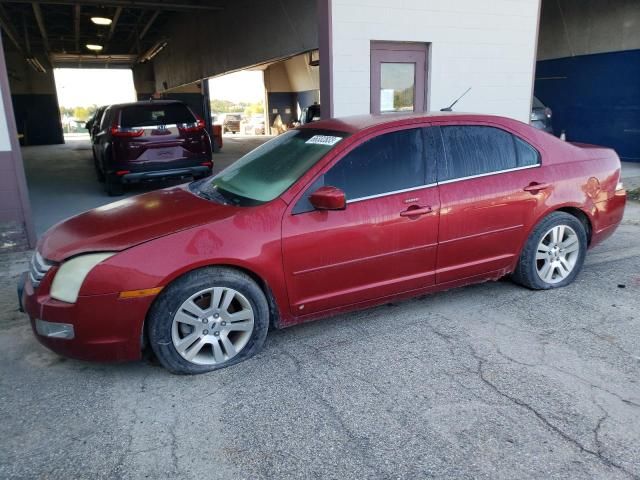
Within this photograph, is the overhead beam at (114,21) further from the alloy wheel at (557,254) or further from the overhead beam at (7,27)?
the alloy wheel at (557,254)

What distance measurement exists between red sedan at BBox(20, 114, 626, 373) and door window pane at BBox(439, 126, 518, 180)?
1 centimetres

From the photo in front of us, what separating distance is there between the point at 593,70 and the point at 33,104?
25584 mm

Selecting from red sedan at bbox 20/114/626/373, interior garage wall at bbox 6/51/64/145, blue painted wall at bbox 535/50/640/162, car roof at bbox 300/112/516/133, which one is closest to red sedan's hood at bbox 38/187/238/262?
red sedan at bbox 20/114/626/373

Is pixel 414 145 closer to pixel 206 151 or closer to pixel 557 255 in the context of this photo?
pixel 557 255

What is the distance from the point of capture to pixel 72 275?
3.09 meters

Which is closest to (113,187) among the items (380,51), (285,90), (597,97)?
(380,51)

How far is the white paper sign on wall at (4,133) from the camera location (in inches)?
223

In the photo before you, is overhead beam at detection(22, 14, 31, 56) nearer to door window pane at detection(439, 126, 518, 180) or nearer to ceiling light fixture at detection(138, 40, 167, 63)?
ceiling light fixture at detection(138, 40, 167, 63)

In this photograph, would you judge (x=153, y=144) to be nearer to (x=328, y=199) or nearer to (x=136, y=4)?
(x=328, y=199)

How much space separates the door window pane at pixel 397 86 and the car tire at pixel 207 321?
16.7 feet

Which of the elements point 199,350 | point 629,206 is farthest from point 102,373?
point 629,206

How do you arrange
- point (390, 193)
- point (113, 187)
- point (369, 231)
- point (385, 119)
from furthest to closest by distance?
point (113, 187) → point (385, 119) → point (390, 193) → point (369, 231)

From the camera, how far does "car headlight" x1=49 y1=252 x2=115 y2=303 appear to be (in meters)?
3.04

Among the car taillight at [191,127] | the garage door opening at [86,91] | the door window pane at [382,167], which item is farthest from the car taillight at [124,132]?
the garage door opening at [86,91]
